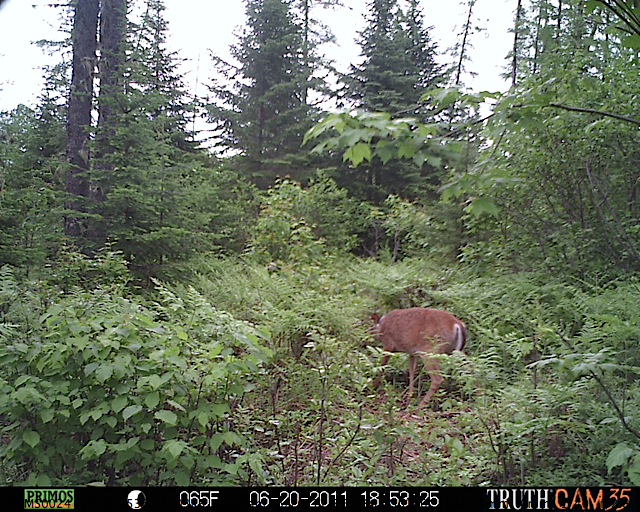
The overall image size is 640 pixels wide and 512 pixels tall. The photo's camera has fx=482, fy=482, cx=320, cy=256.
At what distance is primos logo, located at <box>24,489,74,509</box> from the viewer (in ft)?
8.65

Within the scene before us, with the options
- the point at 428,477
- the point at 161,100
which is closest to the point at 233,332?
the point at 428,477

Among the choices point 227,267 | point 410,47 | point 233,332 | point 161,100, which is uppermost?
point 410,47

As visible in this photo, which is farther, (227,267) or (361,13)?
(361,13)

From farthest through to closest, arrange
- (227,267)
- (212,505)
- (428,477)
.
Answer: (227,267), (428,477), (212,505)

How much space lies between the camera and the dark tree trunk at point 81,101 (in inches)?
322

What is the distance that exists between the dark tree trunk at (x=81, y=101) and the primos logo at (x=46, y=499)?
233 inches

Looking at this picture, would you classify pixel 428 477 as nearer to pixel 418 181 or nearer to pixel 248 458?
pixel 248 458

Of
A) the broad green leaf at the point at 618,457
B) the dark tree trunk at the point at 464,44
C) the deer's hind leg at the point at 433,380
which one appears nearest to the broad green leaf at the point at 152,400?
the broad green leaf at the point at 618,457

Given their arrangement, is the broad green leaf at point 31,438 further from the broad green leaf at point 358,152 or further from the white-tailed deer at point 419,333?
the white-tailed deer at point 419,333

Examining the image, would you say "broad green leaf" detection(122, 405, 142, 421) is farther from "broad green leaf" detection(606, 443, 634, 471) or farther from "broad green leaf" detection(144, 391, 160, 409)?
"broad green leaf" detection(606, 443, 634, 471)

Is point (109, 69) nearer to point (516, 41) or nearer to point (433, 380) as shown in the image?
point (433, 380)

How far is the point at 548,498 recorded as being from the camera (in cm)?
266

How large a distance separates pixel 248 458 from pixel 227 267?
6503 mm

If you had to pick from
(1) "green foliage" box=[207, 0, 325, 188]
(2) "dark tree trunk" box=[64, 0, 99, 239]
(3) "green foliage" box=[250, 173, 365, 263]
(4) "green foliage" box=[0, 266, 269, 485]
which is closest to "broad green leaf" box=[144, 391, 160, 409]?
(4) "green foliage" box=[0, 266, 269, 485]
